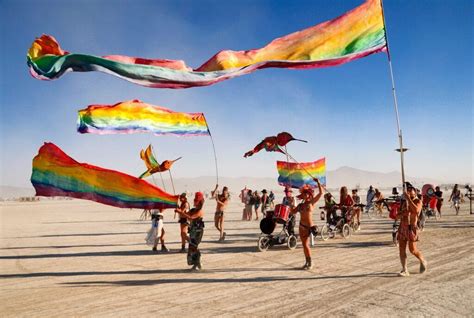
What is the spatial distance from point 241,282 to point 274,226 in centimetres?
416

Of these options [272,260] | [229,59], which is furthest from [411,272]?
[229,59]

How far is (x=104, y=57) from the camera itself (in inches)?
A: 286

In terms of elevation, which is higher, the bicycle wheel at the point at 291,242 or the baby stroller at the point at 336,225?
the baby stroller at the point at 336,225

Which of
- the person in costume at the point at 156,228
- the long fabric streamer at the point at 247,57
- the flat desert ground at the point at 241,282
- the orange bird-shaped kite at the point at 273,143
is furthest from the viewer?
the orange bird-shaped kite at the point at 273,143

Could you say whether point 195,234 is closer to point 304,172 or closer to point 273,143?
point 273,143

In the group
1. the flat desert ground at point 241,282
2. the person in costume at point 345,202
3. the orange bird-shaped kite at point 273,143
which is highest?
the orange bird-shaped kite at point 273,143

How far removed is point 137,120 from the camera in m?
Answer: 10.3

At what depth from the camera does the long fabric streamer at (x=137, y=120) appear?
30.6ft

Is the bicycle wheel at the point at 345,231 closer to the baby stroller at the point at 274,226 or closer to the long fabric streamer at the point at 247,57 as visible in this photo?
the baby stroller at the point at 274,226

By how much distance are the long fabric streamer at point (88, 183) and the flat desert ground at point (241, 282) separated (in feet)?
5.96

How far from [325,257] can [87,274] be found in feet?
20.4

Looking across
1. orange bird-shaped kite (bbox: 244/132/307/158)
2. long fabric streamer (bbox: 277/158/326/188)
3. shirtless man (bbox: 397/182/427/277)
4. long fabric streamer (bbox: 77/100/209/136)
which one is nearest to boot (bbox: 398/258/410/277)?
shirtless man (bbox: 397/182/427/277)

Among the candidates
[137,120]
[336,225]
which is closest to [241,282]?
[137,120]

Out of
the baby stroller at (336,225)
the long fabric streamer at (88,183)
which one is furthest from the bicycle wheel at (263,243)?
the long fabric streamer at (88,183)
